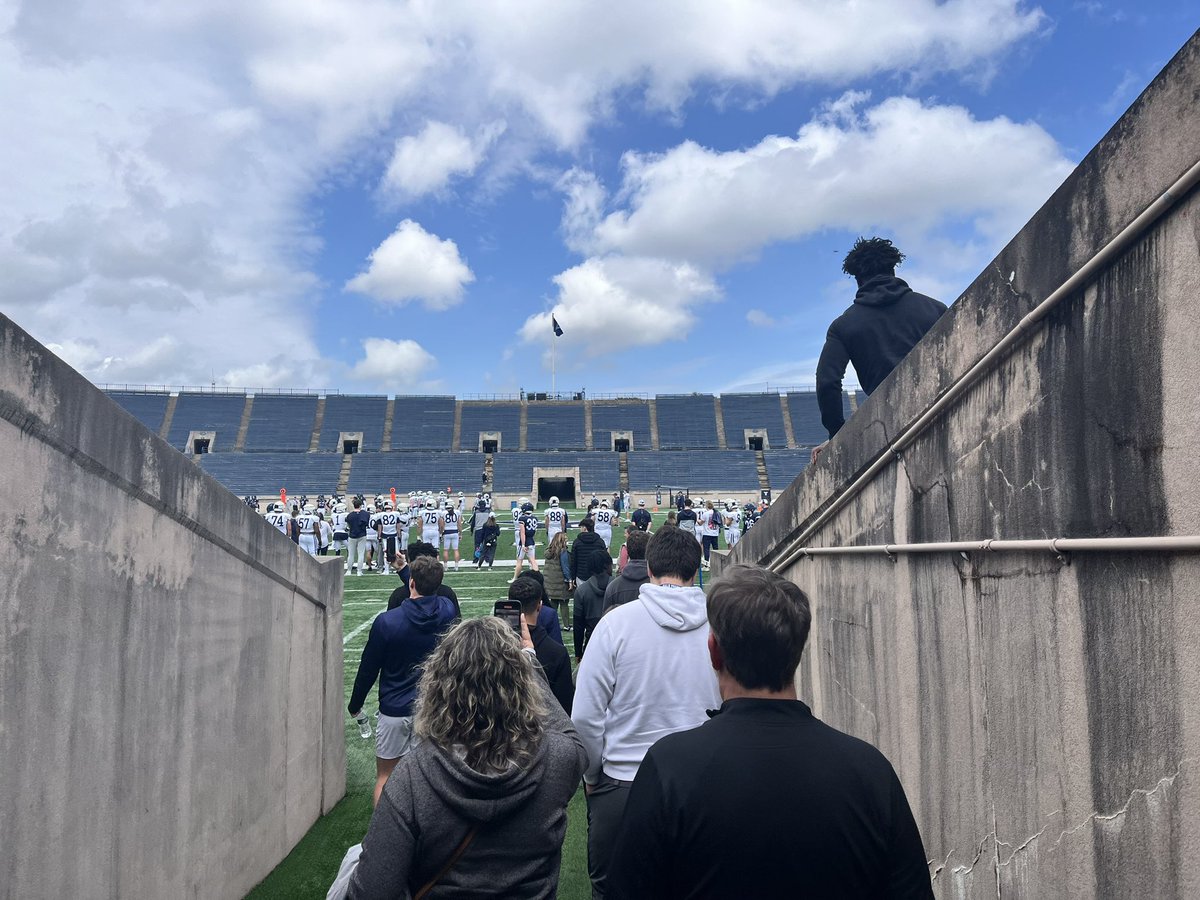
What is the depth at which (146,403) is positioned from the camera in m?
61.3

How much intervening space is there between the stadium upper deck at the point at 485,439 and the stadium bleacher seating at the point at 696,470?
99 mm

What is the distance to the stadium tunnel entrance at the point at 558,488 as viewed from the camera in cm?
5350

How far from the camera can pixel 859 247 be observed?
180 inches

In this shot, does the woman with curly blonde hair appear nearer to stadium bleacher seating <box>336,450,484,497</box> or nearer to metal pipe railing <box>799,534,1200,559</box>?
metal pipe railing <box>799,534,1200,559</box>

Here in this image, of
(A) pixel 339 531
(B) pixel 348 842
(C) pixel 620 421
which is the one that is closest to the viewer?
(B) pixel 348 842

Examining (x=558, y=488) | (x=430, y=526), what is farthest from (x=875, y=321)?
(x=558, y=488)

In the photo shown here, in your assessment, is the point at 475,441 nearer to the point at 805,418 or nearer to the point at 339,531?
the point at 805,418

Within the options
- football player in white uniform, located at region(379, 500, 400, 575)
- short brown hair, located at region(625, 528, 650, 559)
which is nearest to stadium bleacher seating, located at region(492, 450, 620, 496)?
football player in white uniform, located at region(379, 500, 400, 575)

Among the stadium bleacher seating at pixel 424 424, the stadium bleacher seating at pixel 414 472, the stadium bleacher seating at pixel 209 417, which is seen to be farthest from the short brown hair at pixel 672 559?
the stadium bleacher seating at pixel 209 417

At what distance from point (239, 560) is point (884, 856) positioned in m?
3.90

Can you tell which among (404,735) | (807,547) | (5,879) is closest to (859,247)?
(807,547)

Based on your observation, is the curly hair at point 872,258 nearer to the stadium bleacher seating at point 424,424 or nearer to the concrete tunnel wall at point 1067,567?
the concrete tunnel wall at point 1067,567

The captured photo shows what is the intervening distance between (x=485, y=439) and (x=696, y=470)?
16.3 meters

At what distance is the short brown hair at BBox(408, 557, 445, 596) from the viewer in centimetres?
495
